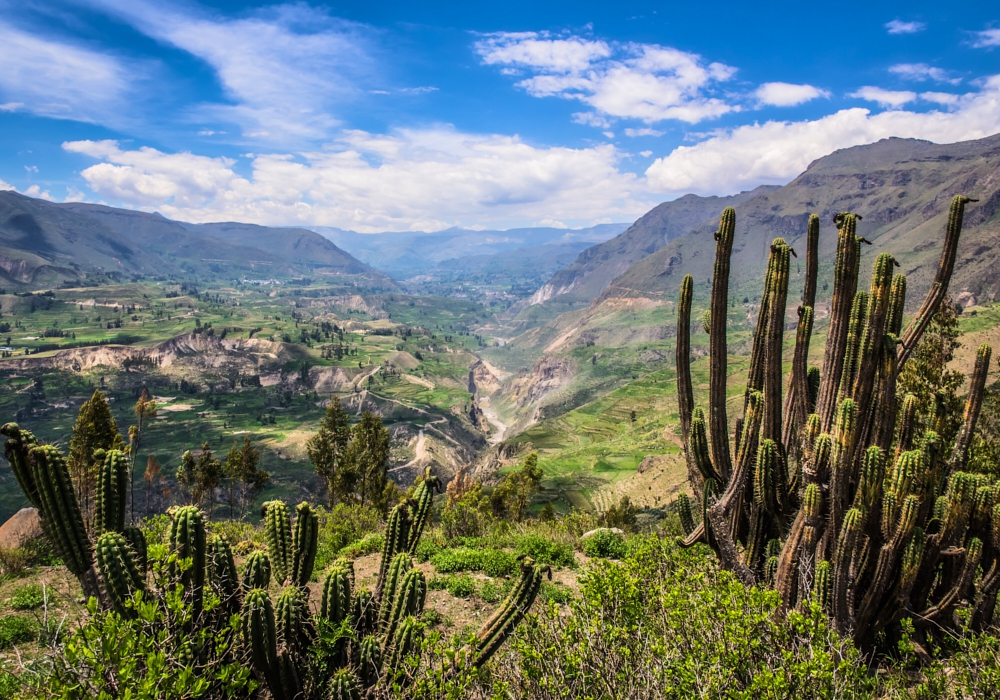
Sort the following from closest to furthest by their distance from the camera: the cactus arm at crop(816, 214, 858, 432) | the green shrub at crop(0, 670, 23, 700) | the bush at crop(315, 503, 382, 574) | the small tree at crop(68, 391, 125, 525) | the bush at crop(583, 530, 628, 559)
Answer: the green shrub at crop(0, 670, 23, 700), the cactus arm at crop(816, 214, 858, 432), the bush at crop(315, 503, 382, 574), the bush at crop(583, 530, 628, 559), the small tree at crop(68, 391, 125, 525)

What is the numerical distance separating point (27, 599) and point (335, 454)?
83.5 feet

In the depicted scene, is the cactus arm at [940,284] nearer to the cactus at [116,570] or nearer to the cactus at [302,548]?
the cactus at [302,548]

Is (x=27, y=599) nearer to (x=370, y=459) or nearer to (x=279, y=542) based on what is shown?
(x=279, y=542)

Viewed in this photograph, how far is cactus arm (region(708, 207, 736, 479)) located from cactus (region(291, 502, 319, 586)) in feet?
35.2

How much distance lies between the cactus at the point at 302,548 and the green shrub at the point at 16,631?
21.8 feet

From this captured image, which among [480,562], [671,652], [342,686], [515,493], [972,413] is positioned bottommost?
[515,493]

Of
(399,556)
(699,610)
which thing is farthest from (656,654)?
(399,556)

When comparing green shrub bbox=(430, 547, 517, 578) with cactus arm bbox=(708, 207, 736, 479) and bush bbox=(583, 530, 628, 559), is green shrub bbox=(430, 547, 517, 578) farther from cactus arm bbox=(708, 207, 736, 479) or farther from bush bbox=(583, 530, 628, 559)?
cactus arm bbox=(708, 207, 736, 479)

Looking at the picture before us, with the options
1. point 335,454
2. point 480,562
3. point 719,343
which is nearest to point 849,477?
point 719,343

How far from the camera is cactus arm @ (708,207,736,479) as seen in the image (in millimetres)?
14516

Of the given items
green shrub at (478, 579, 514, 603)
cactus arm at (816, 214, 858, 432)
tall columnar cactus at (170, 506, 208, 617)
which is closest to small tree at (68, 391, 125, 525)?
green shrub at (478, 579, 514, 603)

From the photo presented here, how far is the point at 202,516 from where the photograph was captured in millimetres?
8891

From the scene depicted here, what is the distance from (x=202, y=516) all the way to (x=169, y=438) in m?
133

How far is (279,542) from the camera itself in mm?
10289
